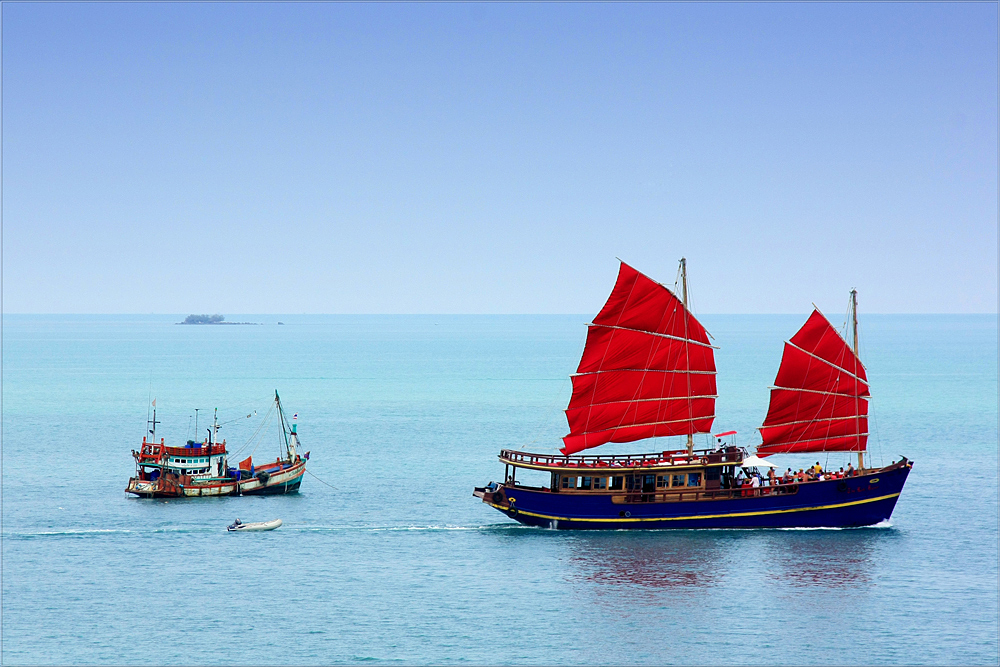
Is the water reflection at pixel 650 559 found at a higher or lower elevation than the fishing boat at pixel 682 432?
lower

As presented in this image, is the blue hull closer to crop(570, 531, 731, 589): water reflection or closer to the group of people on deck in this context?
the group of people on deck

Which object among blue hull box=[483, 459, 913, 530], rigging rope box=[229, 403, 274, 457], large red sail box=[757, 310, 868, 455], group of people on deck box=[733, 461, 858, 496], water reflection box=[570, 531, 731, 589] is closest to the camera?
water reflection box=[570, 531, 731, 589]

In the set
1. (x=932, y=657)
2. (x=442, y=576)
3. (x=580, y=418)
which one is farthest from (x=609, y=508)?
(x=932, y=657)

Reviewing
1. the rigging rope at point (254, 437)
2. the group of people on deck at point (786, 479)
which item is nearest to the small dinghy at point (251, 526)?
the group of people on deck at point (786, 479)

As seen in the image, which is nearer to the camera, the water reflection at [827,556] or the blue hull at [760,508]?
the water reflection at [827,556]

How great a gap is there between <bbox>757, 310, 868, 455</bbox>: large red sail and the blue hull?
118 inches

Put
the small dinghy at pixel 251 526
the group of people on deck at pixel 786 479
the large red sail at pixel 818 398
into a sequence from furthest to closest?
the large red sail at pixel 818 398 → the small dinghy at pixel 251 526 → the group of people on deck at pixel 786 479

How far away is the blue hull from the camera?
195 ft

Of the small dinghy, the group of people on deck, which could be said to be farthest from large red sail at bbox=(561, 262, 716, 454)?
the small dinghy

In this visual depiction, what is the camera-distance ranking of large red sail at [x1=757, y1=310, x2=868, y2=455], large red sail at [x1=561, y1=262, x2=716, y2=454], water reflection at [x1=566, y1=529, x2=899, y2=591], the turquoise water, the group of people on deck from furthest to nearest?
large red sail at [x1=561, y1=262, x2=716, y2=454]
large red sail at [x1=757, y1=310, x2=868, y2=455]
the group of people on deck
water reflection at [x1=566, y1=529, x2=899, y2=591]
the turquoise water

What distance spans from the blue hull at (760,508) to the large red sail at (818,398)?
2.99m

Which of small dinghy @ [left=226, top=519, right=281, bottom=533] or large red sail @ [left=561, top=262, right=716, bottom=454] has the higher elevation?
large red sail @ [left=561, top=262, right=716, bottom=454]

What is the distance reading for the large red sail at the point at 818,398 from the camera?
204 feet

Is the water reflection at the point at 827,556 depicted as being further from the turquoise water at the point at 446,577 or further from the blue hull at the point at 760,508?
the blue hull at the point at 760,508
